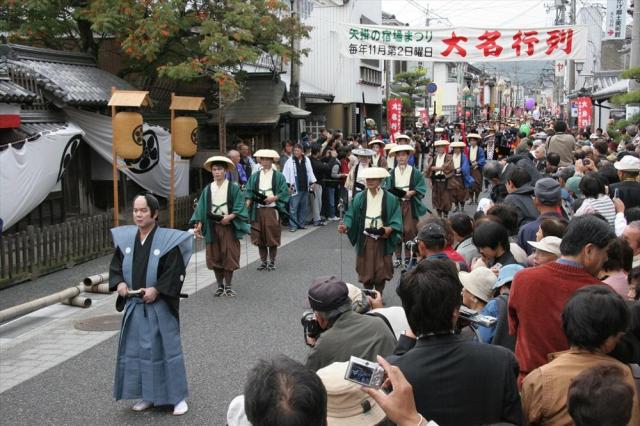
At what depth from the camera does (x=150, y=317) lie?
216 inches

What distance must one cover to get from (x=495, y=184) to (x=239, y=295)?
4084mm

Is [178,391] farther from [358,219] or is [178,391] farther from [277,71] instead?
[277,71]

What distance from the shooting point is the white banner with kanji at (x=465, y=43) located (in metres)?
14.8

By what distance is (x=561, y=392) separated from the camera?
2.75 meters

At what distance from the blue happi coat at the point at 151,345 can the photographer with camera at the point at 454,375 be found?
10.4ft

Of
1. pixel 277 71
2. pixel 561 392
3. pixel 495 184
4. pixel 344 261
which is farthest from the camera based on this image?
pixel 277 71

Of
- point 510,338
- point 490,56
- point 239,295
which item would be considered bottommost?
point 239,295

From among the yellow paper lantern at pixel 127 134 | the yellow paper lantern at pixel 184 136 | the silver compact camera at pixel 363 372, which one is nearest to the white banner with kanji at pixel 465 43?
the yellow paper lantern at pixel 184 136

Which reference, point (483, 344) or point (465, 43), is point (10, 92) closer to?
point (465, 43)

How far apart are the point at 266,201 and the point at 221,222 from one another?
6.18ft

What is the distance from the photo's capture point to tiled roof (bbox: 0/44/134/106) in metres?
12.5

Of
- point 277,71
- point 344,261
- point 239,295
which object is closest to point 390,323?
point 239,295

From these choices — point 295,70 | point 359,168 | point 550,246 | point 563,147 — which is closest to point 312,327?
point 550,246

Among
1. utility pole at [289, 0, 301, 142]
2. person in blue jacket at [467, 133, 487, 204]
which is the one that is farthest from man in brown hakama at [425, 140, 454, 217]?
Result: utility pole at [289, 0, 301, 142]
